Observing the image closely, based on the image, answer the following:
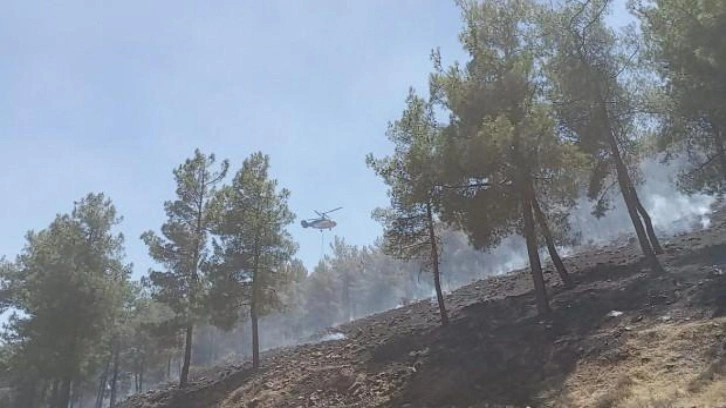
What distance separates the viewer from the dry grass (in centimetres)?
1110

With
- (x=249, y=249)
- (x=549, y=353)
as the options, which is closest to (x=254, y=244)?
(x=249, y=249)

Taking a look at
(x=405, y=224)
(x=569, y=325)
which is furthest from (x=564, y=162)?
(x=405, y=224)

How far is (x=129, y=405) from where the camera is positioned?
3412 cm

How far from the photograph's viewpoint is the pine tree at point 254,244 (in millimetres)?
29641

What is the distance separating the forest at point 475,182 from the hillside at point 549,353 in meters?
1.47

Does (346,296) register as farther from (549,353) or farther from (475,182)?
(549,353)

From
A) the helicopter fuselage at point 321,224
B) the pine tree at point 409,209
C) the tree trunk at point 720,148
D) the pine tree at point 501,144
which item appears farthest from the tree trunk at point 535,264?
the helicopter fuselage at point 321,224

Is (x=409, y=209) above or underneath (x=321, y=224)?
underneath

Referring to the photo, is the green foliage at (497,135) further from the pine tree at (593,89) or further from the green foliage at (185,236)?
the green foliage at (185,236)

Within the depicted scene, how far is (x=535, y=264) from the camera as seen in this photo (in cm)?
1955

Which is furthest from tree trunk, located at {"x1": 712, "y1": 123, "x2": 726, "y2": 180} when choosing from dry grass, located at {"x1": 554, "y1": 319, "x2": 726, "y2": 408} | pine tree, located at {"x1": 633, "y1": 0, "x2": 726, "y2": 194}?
dry grass, located at {"x1": 554, "y1": 319, "x2": 726, "y2": 408}

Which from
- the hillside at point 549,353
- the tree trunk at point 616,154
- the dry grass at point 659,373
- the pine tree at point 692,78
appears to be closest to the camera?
the dry grass at point 659,373

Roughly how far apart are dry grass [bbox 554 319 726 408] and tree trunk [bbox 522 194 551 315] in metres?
4.82

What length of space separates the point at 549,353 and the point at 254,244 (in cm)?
1755
